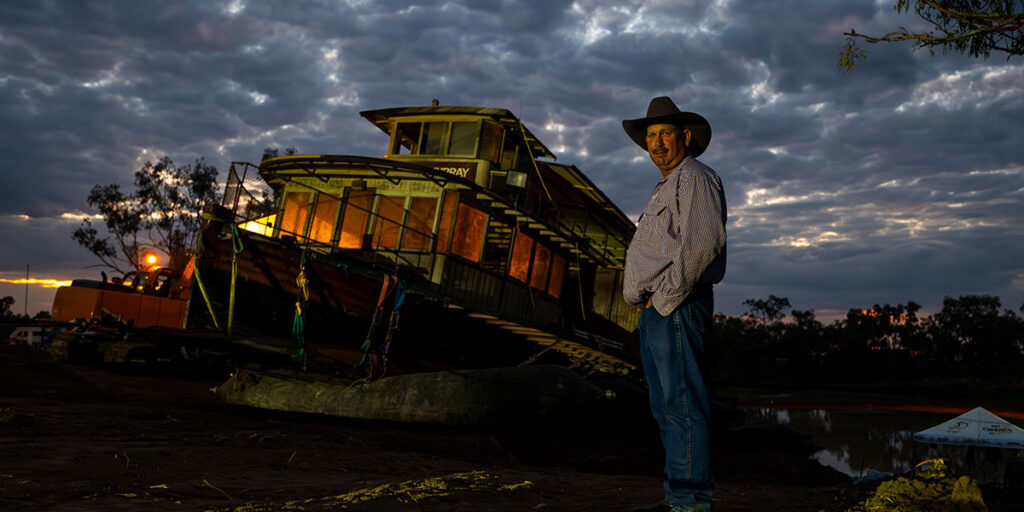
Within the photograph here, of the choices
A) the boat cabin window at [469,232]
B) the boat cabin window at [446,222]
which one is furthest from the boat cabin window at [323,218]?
the boat cabin window at [469,232]

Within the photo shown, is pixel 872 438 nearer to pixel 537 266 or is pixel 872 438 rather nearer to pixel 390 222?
pixel 537 266

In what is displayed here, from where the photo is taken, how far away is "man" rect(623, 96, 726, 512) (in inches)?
112

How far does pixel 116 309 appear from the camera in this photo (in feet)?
53.7

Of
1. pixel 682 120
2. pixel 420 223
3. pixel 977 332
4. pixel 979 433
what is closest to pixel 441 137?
pixel 420 223

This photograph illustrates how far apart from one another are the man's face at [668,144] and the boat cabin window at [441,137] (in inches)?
428

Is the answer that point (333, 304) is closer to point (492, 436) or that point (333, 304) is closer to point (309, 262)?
point (309, 262)

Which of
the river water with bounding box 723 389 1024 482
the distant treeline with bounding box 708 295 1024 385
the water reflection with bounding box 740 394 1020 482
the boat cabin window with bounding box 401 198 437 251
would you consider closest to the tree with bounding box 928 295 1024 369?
the distant treeline with bounding box 708 295 1024 385

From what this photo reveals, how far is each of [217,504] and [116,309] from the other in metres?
15.7

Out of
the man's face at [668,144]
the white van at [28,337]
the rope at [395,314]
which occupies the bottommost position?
the white van at [28,337]

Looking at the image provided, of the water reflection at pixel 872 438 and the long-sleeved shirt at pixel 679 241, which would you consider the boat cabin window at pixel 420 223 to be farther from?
the long-sleeved shirt at pixel 679 241

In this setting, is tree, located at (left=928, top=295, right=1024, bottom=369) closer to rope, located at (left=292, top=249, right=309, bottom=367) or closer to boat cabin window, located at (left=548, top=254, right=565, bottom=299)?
boat cabin window, located at (left=548, top=254, right=565, bottom=299)

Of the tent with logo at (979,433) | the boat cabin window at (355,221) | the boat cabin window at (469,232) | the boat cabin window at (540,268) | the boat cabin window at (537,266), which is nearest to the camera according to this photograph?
the tent with logo at (979,433)

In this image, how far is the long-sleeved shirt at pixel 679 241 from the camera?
2918mm

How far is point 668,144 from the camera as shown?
337cm
